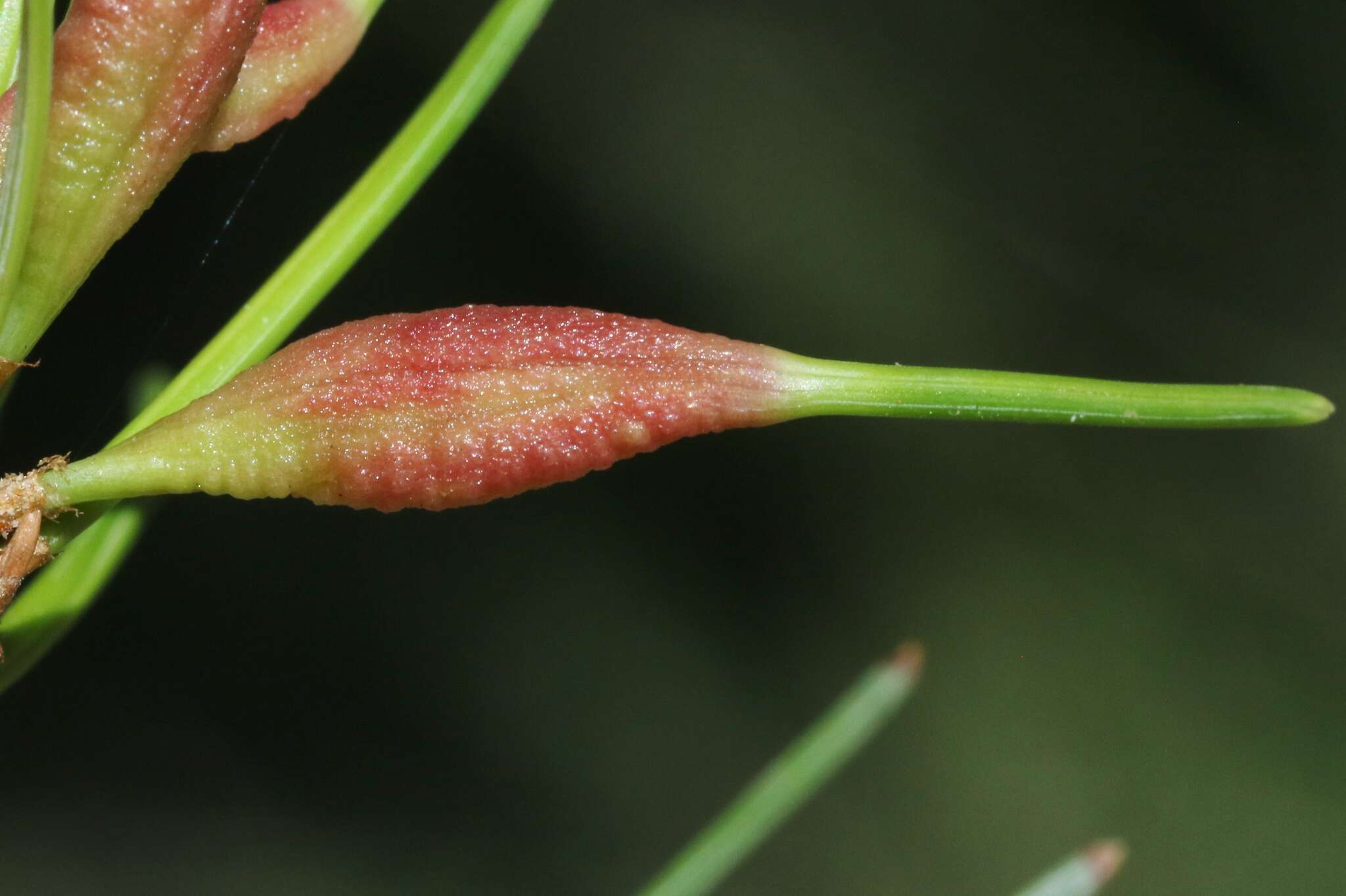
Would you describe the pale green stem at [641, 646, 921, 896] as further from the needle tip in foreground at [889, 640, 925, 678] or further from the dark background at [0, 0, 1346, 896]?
the dark background at [0, 0, 1346, 896]

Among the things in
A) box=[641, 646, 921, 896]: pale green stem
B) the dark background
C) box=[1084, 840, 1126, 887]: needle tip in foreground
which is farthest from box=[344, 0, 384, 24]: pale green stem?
the dark background

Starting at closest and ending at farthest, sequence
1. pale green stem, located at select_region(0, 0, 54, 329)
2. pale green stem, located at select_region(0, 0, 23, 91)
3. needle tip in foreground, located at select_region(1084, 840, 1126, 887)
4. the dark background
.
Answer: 1. pale green stem, located at select_region(0, 0, 54, 329)
2. pale green stem, located at select_region(0, 0, 23, 91)
3. needle tip in foreground, located at select_region(1084, 840, 1126, 887)
4. the dark background

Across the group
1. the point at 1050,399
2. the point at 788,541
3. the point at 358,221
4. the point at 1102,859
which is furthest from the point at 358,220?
the point at 788,541

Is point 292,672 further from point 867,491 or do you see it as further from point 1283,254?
point 1283,254

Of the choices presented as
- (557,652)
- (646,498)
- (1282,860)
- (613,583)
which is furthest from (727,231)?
(1282,860)

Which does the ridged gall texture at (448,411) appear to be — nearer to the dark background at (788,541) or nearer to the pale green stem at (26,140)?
the pale green stem at (26,140)

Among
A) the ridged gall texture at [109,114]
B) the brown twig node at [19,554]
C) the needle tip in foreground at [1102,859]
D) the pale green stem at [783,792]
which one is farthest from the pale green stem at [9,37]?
the needle tip in foreground at [1102,859]
